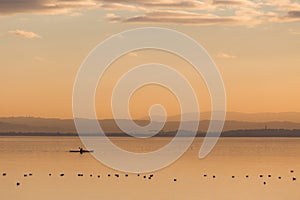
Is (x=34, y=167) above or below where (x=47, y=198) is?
above

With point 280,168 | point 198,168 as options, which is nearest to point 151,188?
point 198,168

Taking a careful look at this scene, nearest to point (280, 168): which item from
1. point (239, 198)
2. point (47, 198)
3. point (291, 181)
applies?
point (291, 181)

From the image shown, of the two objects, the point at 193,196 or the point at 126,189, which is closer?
the point at 193,196

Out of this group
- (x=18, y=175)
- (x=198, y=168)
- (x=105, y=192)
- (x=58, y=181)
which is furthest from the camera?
(x=198, y=168)

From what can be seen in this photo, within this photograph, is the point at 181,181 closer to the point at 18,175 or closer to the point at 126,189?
the point at 126,189

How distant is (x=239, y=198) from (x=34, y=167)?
→ 53.4 meters

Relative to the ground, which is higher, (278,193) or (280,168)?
(280,168)

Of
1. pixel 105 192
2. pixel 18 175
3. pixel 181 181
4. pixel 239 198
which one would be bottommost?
pixel 239 198

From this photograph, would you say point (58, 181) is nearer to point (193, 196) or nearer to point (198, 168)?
point (193, 196)

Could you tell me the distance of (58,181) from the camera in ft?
324

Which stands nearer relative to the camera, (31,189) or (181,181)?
(31,189)

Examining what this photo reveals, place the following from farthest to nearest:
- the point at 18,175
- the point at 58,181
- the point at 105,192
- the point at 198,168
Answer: the point at 198,168 < the point at 18,175 < the point at 58,181 < the point at 105,192

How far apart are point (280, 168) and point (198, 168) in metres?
14.2

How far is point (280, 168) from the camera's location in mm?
129625
